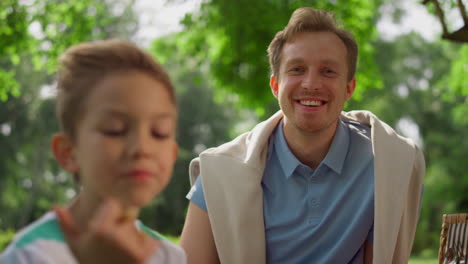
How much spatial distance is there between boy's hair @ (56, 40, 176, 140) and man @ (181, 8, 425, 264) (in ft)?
6.02

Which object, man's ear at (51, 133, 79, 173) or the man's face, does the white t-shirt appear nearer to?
man's ear at (51, 133, 79, 173)

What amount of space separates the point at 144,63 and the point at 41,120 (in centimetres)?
2903

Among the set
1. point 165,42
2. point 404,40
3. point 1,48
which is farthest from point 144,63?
point 404,40

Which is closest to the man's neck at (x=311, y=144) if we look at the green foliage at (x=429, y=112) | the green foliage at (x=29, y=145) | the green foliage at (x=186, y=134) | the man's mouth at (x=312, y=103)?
the man's mouth at (x=312, y=103)

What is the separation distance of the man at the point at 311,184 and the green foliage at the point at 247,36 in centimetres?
639

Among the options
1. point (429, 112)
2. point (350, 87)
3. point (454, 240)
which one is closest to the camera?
point (454, 240)

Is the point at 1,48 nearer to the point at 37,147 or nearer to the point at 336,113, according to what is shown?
the point at 336,113

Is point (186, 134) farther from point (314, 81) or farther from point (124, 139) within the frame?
point (124, 139)

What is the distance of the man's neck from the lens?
3.29 metres

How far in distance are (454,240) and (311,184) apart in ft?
2.54

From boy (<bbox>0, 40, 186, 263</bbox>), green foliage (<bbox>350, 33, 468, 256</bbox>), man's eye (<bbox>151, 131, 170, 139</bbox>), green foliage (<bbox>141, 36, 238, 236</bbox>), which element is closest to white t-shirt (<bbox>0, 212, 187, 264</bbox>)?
boy (<bbox>0, 40, 186, 263</bbox>)

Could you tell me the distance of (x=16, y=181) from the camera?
30.5 m

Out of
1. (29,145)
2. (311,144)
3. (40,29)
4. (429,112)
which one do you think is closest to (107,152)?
(311,144)

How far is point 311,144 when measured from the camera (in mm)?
3305
